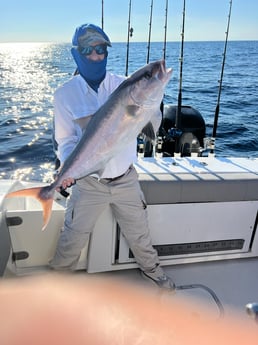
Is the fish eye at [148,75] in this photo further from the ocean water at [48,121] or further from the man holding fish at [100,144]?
the ocean water at [48,121]

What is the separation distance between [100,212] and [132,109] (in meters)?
0.91

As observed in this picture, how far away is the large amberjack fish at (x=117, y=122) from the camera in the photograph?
1713mm

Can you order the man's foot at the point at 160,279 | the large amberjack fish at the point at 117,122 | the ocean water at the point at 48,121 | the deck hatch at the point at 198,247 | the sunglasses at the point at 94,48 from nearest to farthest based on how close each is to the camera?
the large amberjack fish at the point at 117,122 < the sunglasses at the point at 94,48 < the man's foot at the point at 160,279 < the deck hatch at the point at 198,247 < the ocean water at the point at 48,121

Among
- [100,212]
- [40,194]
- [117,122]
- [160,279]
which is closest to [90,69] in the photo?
[117,122]

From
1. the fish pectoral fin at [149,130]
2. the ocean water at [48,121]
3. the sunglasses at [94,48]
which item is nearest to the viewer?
the fish pectoral fin at [149,130]

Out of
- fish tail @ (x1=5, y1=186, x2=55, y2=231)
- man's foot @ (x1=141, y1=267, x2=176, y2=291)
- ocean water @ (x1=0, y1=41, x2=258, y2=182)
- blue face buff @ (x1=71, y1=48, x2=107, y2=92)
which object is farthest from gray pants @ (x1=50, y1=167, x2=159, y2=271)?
ocean water @ (x1=0, y1=41, x2=258, y2=182)

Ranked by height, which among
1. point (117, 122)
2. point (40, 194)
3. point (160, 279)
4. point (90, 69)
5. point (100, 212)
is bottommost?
point (160, 279)

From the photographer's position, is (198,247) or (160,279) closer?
(160,279)

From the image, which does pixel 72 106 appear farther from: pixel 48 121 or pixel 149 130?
pixel 48 121

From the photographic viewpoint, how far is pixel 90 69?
2115 mm

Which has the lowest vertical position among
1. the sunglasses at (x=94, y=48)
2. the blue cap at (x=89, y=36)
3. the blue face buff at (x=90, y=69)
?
the blue face buff at (x=90, y=69)

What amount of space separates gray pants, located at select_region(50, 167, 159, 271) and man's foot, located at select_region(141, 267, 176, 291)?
Answer: 0.50 feet

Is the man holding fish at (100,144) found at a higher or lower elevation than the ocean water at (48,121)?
higher

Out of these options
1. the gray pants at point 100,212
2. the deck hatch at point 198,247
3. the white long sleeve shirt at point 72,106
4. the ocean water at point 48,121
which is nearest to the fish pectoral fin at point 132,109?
the white long sleeve shirt at point 72,106
